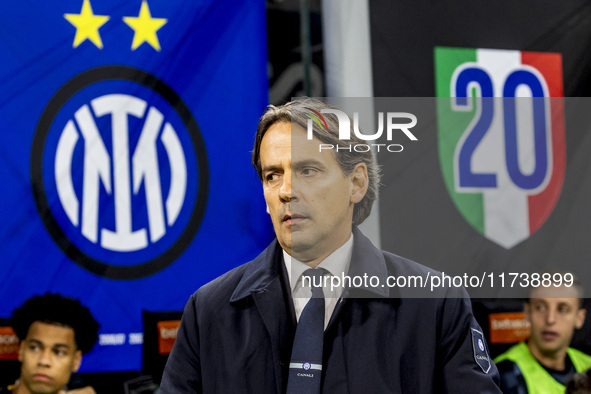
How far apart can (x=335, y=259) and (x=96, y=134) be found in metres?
1.37

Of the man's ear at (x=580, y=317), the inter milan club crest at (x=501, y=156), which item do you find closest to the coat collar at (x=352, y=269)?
the inter milan club crest at (x=501, y=156)

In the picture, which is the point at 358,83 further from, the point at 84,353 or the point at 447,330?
the point at 84,353

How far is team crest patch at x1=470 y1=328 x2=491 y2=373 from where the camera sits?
1750mm

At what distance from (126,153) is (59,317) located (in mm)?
693

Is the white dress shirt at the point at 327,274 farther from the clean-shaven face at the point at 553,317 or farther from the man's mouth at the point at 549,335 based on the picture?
the man's mouth at the point at 549,335

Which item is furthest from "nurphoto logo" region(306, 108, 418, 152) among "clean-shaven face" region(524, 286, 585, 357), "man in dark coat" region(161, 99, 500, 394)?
"clean-shaven face" region(524, 286, 585, 357)

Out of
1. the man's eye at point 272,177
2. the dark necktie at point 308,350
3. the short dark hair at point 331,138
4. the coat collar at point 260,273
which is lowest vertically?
the dark necktie at point 308,350

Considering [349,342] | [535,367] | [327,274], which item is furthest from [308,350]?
[535,367]

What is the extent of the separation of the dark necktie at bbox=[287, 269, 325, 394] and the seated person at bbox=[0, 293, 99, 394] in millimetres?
1237

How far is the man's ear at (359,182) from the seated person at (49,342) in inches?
52.4

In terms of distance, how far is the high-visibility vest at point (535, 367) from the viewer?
9.34ft

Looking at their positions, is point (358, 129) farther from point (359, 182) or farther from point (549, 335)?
point (549, 335)

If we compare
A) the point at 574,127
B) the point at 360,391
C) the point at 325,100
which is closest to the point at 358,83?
the point at 325,100

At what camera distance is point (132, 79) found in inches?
114
